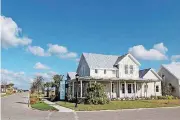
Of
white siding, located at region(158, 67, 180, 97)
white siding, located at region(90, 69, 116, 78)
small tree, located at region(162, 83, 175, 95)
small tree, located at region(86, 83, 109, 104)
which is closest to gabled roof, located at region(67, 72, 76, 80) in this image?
white siding, located at region(90, 69, 116, 78)

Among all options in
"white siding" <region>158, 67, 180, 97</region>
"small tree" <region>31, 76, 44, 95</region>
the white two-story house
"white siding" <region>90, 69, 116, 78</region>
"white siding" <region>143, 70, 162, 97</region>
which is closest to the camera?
"white siding" <region>90, 69, 116, 78</region>

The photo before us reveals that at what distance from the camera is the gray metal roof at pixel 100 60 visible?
1576 inches

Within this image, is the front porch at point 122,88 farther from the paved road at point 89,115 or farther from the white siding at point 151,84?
the paved road at point 89,115

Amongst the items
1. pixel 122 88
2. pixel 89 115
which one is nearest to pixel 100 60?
pixel 122 88

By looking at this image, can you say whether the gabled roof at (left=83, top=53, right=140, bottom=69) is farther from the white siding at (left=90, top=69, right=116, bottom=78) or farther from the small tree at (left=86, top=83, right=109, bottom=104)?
the small tree at (left=86, top=83, right=109, bottom=104)

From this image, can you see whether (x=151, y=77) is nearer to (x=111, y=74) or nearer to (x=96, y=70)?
(x=111, y=74)

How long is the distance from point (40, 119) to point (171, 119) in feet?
27.4

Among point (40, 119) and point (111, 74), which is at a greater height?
point (111, 74)

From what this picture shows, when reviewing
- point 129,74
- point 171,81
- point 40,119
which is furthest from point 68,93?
Result: point 40,119

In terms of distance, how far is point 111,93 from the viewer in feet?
131

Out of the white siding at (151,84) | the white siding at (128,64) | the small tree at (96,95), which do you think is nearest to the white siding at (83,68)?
the white siding at (128,64)

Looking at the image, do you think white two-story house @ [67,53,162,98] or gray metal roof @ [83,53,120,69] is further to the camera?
gray metal roof @ [83,53,120,69]

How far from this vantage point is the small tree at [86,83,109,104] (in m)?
29.0

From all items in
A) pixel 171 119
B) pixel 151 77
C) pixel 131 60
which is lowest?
pixel 171 119
